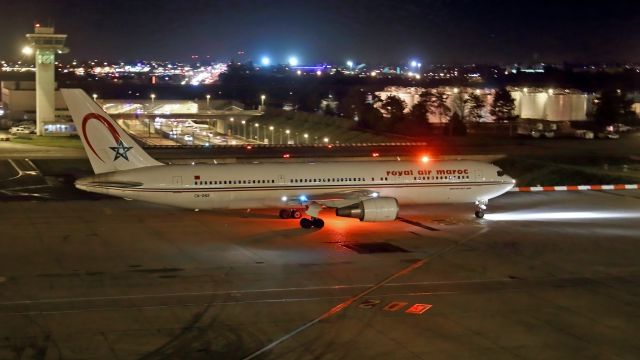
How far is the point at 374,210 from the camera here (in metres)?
36.0

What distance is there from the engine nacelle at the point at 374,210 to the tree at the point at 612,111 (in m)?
86.1

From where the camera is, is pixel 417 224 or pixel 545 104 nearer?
pixel 417 224

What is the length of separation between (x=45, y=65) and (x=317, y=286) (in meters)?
99.0

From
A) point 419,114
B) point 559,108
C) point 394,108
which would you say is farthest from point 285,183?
point 559,108

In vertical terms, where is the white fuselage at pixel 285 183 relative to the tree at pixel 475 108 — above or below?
below

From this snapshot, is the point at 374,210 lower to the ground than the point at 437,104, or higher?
lower

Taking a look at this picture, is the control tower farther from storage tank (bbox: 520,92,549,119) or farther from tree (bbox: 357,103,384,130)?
storage tank (bbox: 520,92,549,119)

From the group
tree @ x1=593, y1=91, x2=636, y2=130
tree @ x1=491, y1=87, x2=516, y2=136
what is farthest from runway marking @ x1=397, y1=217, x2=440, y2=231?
tree @ x1=593, y1=91, x2=636, y2=130

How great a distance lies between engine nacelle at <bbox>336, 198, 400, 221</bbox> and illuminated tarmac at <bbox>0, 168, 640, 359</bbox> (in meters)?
0.99

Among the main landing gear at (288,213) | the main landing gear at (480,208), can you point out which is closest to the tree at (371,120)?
the main landing gear at (480,208)

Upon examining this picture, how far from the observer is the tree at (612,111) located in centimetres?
11381

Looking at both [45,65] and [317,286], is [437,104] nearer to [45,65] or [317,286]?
[45,65]

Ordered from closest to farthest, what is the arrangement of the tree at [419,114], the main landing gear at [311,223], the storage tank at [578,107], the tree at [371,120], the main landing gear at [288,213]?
1. the main landing gear at [311,223]
2. the main landing gear at [288,213]
3. the tree at [419,114]
4. the tree at [371,120]
5. the storage tank at [578,107]

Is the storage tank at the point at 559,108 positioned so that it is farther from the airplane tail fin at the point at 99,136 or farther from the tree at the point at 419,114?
the airplane tail fin at the point at 99,136
